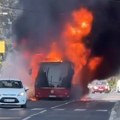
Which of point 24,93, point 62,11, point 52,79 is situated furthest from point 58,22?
point 24,93

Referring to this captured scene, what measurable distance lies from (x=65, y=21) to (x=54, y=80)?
542 centimetres

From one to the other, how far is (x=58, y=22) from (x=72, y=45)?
8.80 feet

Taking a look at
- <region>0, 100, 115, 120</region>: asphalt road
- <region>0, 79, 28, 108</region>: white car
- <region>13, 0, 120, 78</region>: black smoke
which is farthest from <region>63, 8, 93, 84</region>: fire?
<region>0, 100, 115, 120</region>: asphalt road

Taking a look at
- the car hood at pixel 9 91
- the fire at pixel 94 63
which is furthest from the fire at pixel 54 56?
the car hood at pixel 9 91

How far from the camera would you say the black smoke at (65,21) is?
1924 inches

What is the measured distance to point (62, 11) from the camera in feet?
163

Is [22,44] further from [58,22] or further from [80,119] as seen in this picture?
[80,119]

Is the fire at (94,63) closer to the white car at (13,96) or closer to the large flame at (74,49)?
the large flame at (74,49)

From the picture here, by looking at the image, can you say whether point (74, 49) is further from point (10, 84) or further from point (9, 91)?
point (9, 91)

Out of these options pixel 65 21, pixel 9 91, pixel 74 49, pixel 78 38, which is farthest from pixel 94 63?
pixel 9 91

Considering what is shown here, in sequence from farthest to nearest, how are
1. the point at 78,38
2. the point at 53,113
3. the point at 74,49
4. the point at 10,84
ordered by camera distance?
the point at 74,49 < the point at 78,38 < the point at 10,84 < the point at 53,113

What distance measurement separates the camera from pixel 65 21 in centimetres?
5050

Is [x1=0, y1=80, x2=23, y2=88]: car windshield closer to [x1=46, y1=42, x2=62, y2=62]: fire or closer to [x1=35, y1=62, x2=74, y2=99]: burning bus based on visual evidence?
[x1=35, y1=62, x2=74, y2=99]: burning bus

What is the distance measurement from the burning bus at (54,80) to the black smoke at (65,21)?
89.9 inches
